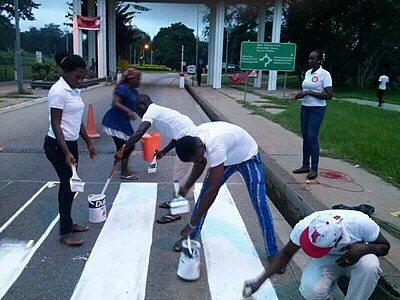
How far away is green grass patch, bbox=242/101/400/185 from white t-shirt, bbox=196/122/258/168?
11.4ft

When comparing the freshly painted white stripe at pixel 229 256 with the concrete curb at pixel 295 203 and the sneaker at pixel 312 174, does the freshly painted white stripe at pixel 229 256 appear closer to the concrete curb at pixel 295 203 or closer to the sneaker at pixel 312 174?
the concrete curb at pixel 295 203

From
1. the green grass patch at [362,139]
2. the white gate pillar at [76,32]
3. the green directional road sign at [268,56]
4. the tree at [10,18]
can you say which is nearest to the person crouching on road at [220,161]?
the green grass patch at [362,139]

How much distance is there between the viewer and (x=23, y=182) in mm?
6543

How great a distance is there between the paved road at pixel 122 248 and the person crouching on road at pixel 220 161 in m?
0.39

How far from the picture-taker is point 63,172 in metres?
4.25

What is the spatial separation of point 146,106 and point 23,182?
2698 millimetres

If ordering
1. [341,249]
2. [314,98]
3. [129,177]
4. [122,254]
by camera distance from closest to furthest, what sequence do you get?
[341,249] → [122,254] → [314,98] → [129,177]

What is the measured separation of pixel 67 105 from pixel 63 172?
2.26 ft

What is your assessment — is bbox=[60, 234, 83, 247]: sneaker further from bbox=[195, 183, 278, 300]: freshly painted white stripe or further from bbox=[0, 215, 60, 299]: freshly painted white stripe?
bbox=[195, 183, 278, 300]: freshly painted white stripe

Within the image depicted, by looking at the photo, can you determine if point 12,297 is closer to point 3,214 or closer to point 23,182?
point 3,214

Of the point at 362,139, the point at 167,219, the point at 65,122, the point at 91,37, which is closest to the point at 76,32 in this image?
the point at 91,37

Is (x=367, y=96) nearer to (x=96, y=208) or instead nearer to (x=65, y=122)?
(x=96, y=208)

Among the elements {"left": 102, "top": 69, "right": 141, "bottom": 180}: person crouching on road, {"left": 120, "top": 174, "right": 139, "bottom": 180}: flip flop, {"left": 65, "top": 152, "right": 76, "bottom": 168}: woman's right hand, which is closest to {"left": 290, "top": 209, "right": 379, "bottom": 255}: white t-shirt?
{"left": 65, "top": 152, "right": 76, "bottom": 168}: woman's right hand

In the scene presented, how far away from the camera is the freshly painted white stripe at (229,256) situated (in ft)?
11.9
